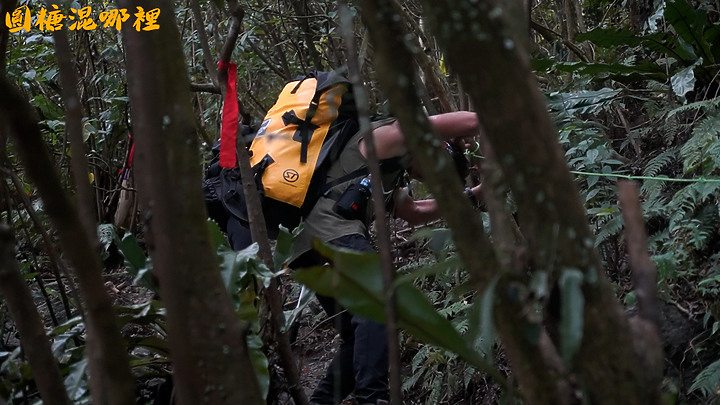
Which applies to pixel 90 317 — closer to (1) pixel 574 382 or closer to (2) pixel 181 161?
(2) pixel 181 161

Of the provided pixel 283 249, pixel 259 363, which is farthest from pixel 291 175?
pixel 259 363

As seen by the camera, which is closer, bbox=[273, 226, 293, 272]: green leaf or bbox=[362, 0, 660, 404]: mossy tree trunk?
bbox=[362, 0, 660, 404]: mossy tree trunk

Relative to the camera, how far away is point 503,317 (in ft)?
3.23

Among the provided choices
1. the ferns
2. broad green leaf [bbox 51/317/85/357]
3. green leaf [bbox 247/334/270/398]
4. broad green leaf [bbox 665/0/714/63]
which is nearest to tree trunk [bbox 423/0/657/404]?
green leaf [bbox 247/334/270/398]

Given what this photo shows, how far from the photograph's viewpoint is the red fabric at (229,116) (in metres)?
2.62

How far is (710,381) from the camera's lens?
2.17m

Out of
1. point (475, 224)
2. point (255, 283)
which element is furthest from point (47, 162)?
point (255, 283)

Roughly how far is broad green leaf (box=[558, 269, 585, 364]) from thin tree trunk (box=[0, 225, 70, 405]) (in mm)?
880

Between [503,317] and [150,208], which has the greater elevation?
[150,208]

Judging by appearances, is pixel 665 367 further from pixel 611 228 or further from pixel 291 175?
pixel 291 175

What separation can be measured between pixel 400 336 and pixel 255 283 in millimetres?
1676

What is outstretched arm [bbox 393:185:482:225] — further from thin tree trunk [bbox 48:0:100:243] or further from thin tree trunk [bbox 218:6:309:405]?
thin tree trunk [bbox 48:0:100:243]

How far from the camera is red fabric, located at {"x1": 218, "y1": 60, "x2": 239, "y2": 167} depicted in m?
2.62

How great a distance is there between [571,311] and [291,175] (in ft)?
7.12
